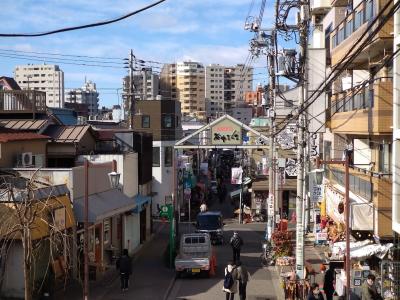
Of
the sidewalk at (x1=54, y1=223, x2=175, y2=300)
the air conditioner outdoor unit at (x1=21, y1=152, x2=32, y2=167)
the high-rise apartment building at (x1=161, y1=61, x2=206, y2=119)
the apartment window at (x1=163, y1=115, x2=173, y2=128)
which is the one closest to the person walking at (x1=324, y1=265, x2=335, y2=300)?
the sidewalk at (x1=54, y1=223, x2=175, y2=300)

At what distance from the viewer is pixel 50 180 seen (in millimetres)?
22766

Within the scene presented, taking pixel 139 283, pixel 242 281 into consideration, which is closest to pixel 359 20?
pixel 242 281

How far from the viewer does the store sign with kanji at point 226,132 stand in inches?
1425

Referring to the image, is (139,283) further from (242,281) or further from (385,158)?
(385,158)

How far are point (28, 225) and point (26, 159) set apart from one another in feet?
43.7

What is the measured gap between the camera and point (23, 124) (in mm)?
29641

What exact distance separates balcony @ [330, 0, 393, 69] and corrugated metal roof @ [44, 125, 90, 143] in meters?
12.9

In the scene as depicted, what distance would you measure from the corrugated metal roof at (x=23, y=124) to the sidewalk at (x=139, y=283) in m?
8.11

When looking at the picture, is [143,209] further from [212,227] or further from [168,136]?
[168,136]

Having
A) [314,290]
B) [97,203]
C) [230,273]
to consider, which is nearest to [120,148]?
[97,203]

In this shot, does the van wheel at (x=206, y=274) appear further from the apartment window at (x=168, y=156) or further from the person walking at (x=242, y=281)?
the apartment window at (x=168, y=156)

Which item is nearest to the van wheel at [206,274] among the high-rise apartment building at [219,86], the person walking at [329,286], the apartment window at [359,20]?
the person walking at [329,286]

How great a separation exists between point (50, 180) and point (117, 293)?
4.86m

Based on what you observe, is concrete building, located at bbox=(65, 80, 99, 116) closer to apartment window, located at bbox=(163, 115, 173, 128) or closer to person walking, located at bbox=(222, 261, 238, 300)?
apartment window, located at bbox=(163, 115, 173, 128)
